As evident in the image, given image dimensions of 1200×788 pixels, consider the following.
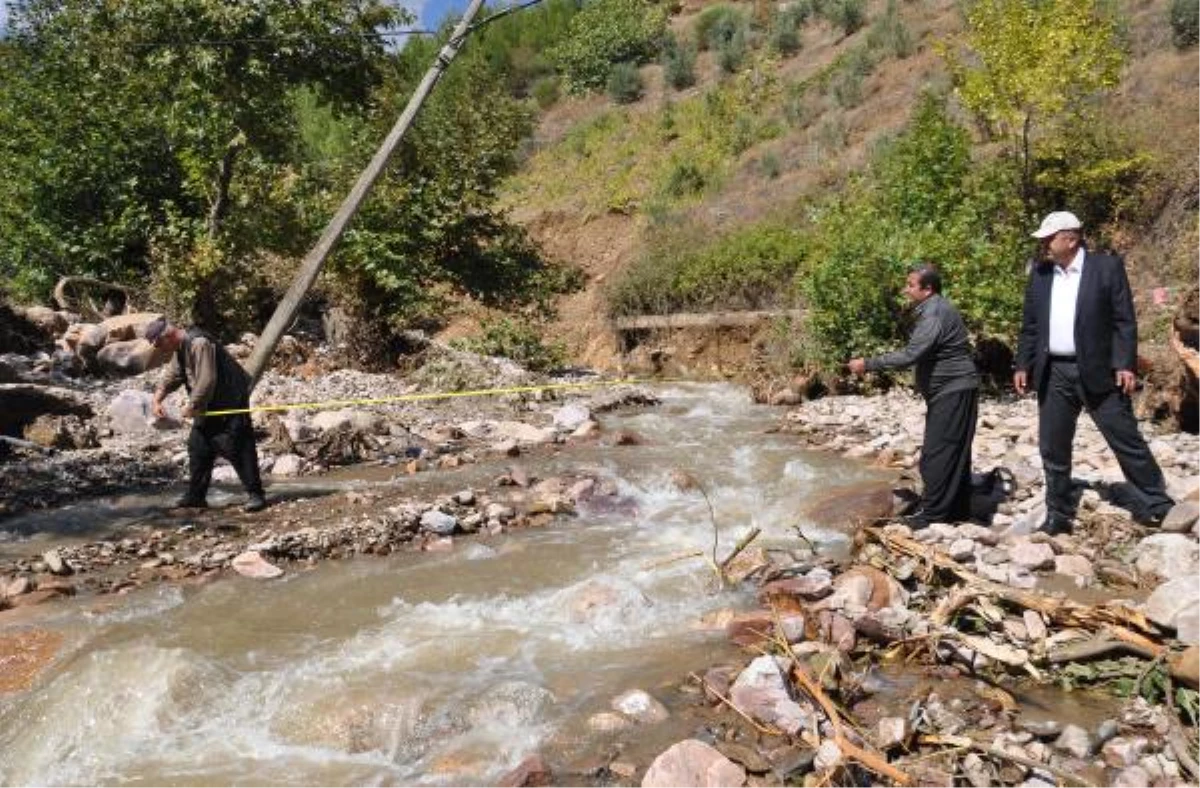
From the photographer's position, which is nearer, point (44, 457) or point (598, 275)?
point (44, 457)

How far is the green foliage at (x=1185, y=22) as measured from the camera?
17797 mm

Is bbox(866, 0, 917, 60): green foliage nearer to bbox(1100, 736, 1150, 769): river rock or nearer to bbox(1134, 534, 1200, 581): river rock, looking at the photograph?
bbox(1134, 534, 1200, 581): river rock

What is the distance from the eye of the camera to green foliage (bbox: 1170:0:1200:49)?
1780 centimetres

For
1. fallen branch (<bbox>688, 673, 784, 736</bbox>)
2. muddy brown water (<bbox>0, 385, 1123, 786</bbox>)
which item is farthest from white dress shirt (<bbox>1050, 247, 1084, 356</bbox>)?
fallen branch (<bbox>688, 673, 784, 736</bbox>)

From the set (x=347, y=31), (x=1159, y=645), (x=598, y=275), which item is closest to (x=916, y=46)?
(x=598, y=275)

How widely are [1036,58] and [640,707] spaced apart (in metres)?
12.1

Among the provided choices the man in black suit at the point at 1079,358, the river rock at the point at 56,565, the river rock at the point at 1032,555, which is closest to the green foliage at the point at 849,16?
the man in black suit at the point at 1079,358

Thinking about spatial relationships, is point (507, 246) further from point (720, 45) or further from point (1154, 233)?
point (720, 45)

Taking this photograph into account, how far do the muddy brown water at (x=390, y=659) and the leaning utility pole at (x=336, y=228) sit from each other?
10.1 feet

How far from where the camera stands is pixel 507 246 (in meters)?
16.3

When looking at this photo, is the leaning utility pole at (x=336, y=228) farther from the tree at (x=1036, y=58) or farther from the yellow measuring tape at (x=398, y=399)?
the tree at (x=1036, y=58)

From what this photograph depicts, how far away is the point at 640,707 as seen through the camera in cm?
398

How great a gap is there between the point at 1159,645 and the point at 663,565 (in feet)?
9.10

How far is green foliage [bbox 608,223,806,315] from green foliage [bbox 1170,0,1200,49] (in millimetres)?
8618
